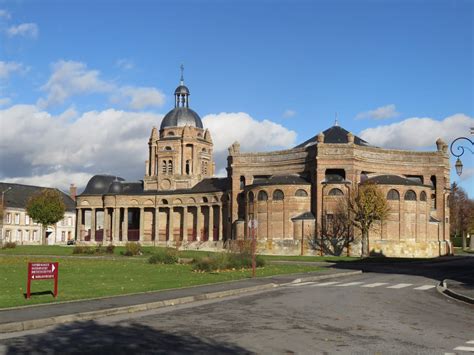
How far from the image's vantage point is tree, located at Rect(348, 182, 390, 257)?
192ft

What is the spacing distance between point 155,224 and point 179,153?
39.4 ft

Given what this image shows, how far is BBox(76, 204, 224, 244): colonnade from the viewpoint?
84625 millimetres

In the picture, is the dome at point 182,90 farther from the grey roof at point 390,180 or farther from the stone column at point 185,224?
the grey roof at point 390,180

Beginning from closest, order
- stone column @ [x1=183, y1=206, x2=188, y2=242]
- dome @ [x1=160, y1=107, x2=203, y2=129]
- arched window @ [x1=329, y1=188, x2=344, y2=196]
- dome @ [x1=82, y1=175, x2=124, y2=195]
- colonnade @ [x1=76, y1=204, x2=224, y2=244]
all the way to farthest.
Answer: arched window @ [x1=329, y1=188, x2=344, y2=196] < colonnade @ [x1=76, y1=204, x2=224, y2=244] < stone column @ [x1=183, y1=206, x2=188, y2=242] < dome @ [x1=82, y1=175, x2=124, y2=195] < dome @ [x1=160, y1=107, x2=203, y2=129]

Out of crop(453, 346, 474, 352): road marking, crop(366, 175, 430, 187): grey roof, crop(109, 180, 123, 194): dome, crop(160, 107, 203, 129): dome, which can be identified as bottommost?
crop(453, 346, 474, 352): road marking

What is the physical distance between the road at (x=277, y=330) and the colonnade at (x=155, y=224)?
64.2 m

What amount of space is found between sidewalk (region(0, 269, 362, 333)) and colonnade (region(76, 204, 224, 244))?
59514mm

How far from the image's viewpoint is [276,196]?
66.8 metres

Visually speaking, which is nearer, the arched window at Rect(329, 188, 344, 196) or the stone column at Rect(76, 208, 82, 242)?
the arched window at Rect(329, 188, 344, 196)

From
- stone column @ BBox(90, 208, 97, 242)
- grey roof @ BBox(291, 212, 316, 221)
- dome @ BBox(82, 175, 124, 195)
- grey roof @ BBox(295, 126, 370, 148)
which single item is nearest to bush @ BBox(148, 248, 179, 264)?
grey roof @ BBox(291, 212, 316, 221)

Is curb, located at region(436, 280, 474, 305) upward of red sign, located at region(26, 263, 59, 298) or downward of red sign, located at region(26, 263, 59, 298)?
downward

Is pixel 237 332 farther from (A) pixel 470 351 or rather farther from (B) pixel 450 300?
(B) pixel 450 300

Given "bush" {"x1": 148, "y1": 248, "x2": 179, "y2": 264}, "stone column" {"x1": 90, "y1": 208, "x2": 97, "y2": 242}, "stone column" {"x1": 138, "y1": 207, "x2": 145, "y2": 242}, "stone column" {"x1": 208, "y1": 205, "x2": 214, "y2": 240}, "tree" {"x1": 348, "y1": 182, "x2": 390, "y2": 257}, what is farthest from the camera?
"stone column" {"x1": 90, "y1": 208, "x2": 97, "y2": 242}

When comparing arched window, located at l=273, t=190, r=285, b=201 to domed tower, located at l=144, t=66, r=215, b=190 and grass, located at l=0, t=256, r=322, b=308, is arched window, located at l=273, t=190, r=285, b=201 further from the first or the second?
grass, located at l=0, t=256, r=322, b=308
